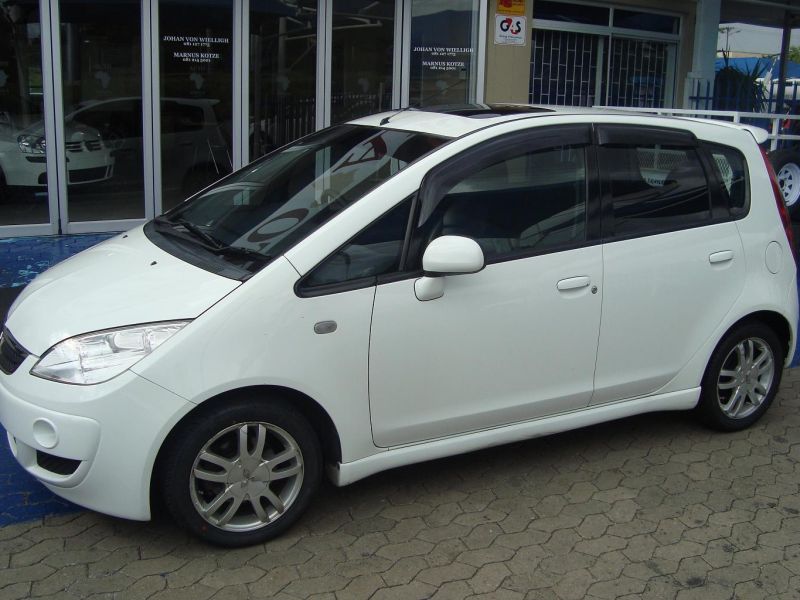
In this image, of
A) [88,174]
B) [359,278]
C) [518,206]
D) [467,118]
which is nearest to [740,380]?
[518,206]

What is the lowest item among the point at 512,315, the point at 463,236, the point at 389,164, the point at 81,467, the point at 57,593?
the point at 57,593

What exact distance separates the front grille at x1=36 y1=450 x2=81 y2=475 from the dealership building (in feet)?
19.1

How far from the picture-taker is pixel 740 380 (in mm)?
5047

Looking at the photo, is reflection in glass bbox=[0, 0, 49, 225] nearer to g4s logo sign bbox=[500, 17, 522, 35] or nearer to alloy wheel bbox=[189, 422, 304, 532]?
g4s logo sign bbox=[500, 17, 522, 35]

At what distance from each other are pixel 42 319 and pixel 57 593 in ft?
3.53

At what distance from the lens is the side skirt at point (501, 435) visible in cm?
392

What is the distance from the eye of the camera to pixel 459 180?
13.4 ft

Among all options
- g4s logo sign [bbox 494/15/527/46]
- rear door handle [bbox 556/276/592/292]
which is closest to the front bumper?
Result: rear door handle [bbox 556/276/592/292]

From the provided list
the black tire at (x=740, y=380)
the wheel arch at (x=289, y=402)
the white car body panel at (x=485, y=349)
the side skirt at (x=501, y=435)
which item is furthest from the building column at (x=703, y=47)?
the wheel arch at (x=289, y=402)

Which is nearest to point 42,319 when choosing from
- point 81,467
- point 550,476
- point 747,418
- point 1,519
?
point 81,467

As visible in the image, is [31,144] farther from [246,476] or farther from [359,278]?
[246,476]

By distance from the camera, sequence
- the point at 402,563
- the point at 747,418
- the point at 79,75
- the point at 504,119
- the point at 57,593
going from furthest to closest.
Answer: the point at 79,75, the point at 747,418, the point at 504,119, the point at 402,563, the point at 57,593

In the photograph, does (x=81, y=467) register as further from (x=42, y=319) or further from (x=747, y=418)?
(x=747, y=418)

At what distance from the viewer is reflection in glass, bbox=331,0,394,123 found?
10.1 meters
